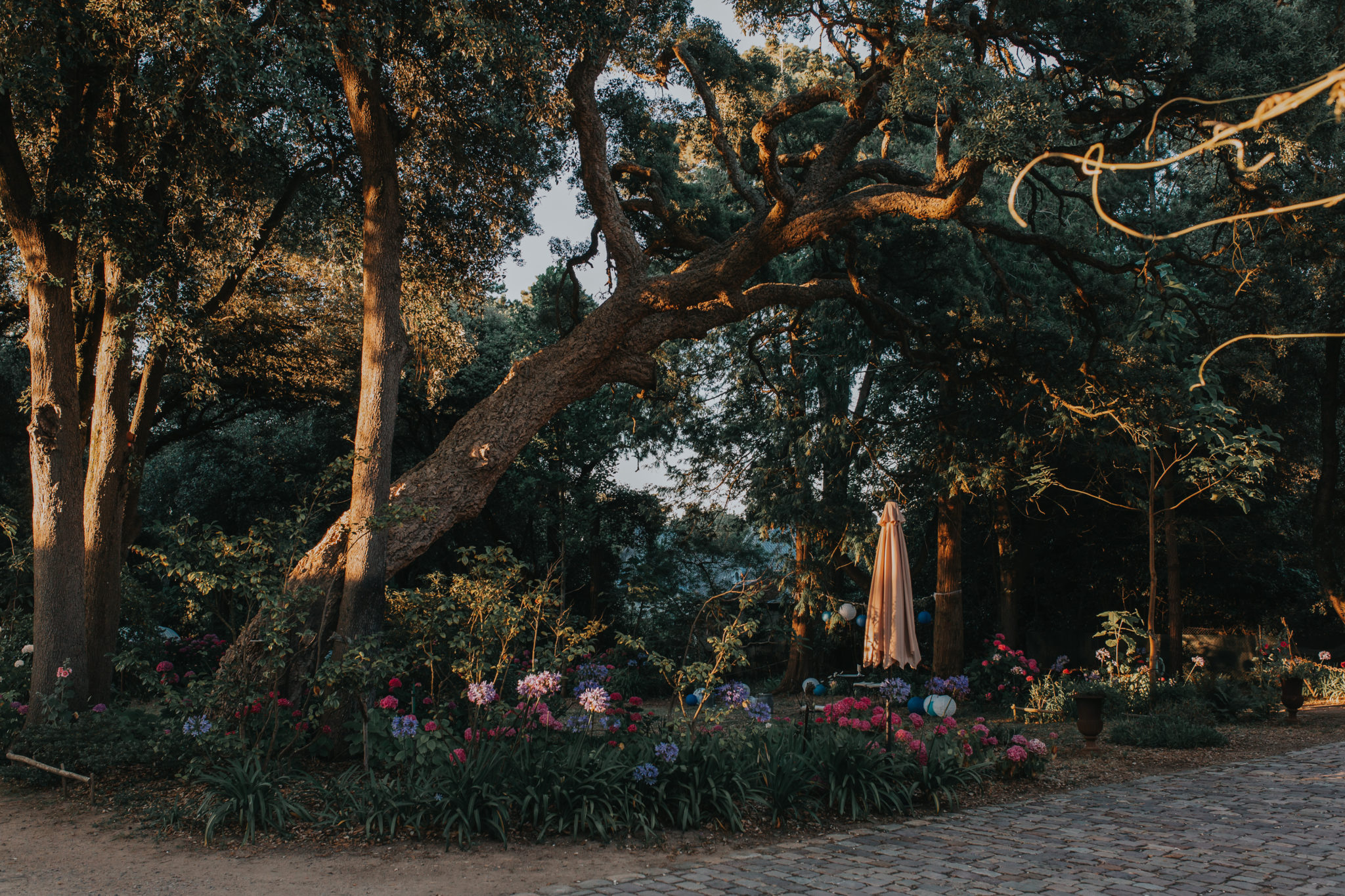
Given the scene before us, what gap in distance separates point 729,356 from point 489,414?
6.73 metres

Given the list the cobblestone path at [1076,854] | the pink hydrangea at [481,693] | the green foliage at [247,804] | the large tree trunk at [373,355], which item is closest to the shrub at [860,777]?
the cobblestone path at [1076,854]

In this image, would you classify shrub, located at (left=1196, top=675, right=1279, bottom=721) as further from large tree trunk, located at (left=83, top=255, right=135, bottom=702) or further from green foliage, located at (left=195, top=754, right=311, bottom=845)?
large tree trunk, located at (left=83, top=255, right=135, bottom=702)

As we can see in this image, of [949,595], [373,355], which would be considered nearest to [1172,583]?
[949,595]

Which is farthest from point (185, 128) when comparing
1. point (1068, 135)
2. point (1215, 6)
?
point (1215, 6)

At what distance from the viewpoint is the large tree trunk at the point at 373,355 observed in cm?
705

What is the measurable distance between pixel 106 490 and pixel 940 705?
9.30 meters

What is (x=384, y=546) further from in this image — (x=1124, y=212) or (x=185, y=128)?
(x=1124, y=212)

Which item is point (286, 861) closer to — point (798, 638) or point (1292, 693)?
point (1292, 693)

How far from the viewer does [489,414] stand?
8203 mm

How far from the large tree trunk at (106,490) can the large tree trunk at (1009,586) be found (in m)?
12.1

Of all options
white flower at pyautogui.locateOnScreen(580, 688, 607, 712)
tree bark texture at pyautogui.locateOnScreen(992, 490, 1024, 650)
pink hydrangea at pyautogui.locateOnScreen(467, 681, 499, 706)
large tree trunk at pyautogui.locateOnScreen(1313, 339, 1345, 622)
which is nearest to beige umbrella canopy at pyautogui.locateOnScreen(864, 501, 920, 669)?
white flower at pyautogui.locateOnScreen(580, 688, 607, 712)

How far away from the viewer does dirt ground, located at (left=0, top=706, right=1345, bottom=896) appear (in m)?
4.20

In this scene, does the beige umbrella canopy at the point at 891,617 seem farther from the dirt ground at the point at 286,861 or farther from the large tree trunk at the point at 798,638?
the large tree trunk at the point at 798,638

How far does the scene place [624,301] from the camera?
8.52 m
